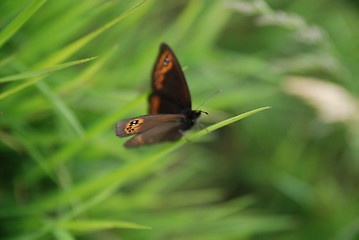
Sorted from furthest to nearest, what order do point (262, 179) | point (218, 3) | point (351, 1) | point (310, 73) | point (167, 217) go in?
1. point (351, 1)
2. point (310, 73)
3. point (262, 179)
4. point (218, 3)
5. point (167, 217)

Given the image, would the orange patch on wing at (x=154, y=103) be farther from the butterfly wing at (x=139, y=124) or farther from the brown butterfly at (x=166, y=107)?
the butterfly wing at (x=139, y=124)

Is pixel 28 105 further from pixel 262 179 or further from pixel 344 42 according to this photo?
pixel 344 42

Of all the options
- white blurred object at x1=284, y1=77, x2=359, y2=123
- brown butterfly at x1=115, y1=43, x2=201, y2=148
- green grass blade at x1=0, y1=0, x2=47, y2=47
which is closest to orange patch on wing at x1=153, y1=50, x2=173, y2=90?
brown butterfly at x1=115, y1=43, x2=201, y2=148

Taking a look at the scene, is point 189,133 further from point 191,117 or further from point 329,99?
point 329,99

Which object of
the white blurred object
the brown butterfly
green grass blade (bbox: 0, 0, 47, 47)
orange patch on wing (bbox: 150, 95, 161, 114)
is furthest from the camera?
the white blurred object

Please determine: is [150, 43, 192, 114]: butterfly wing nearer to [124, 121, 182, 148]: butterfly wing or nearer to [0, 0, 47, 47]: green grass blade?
[124, 121, 182, 148]: butterfly wing

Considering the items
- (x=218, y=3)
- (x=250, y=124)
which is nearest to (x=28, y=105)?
(x=218, y=3)

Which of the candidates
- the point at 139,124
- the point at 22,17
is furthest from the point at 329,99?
the point at 22,17

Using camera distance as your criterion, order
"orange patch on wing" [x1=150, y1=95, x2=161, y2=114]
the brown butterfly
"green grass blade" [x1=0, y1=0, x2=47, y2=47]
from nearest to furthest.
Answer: "green grass blade" [x1=0, y1=0, x2=47, y2=47] < the brown butterfly < "orange patch on wing" [x1=150, y1=95, x2=161, y2=114]

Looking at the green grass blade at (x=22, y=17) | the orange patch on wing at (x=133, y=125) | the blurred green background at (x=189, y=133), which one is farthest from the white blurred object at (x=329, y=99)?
the green grass blade at (x=22, y=17)
